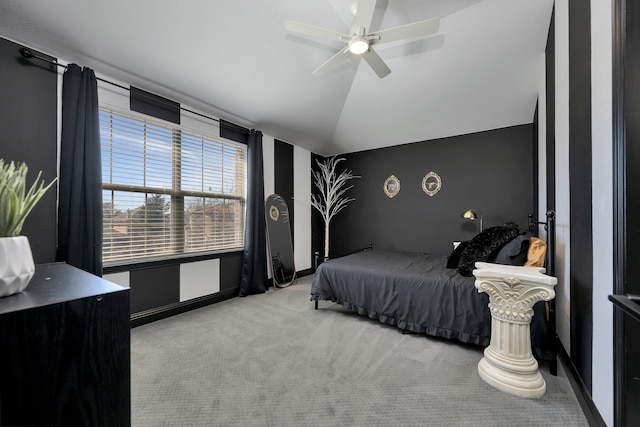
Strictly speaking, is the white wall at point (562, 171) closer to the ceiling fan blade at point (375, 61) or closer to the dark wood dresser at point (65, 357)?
the ceiling fan blade at point (375, 61)

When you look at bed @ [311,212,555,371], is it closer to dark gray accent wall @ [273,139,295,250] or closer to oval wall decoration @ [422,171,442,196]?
oval wall decoration @ [422,171,442,196]

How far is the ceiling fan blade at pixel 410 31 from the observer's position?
1968 mm

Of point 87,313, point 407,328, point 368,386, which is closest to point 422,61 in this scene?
point 407,328

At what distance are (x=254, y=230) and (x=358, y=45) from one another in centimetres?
270

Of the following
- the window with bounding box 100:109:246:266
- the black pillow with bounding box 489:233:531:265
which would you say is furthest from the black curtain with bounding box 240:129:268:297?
the black pillow with bounding box 489:233:531:265

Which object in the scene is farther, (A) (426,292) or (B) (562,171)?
(A) (426,292)

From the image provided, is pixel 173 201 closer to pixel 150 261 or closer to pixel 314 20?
pixel 150 261

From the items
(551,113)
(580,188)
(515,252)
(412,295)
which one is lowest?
(412,295)

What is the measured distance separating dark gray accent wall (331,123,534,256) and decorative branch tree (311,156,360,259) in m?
0.18

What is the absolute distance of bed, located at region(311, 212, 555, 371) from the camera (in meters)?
2.18

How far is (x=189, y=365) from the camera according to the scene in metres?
2.00

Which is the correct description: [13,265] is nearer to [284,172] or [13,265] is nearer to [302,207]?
[284,172]

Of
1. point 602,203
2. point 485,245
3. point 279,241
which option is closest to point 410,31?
point 602,203

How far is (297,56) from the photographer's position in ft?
9.72
